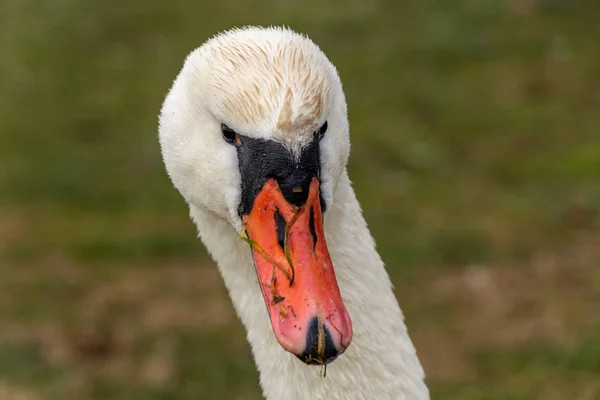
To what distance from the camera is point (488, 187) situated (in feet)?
28.5

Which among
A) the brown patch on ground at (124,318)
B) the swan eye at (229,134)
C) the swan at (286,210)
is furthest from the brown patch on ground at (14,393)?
the swan eye at (229,134)

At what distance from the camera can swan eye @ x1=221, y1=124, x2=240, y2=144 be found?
2691 mm

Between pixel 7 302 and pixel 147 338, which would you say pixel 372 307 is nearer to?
pixel 147 338

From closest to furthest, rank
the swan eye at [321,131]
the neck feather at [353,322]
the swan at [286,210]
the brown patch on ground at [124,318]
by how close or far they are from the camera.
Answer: the swan at [286,210], the swan eye at [321,131], the neck feather at [353,322], the brown patch on ground at [124,318]

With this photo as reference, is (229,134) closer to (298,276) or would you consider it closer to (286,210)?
(286,210)

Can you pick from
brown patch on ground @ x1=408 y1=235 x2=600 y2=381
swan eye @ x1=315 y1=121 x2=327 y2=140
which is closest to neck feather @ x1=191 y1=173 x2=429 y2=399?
swan eye @ x1=315 y1=121 x2=327 y2=140

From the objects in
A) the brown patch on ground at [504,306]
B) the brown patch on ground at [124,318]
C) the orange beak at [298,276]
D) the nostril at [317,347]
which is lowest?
the brown patch on ground at [124,318]

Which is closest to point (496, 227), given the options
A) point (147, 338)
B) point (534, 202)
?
point (534, 202)

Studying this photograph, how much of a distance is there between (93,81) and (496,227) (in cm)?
565

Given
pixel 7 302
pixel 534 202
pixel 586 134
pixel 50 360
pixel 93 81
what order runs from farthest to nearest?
pixel 93 81, pixel 586 134, pixel 534 202, pixel 7 302, pixel 50 360

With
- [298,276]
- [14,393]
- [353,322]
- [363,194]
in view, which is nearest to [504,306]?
[363,194]

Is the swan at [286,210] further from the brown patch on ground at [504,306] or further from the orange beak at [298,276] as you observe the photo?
the brown patch on ground at [504,306]

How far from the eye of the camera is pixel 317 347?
7.73ft

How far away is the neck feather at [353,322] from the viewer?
3086 millimetres
